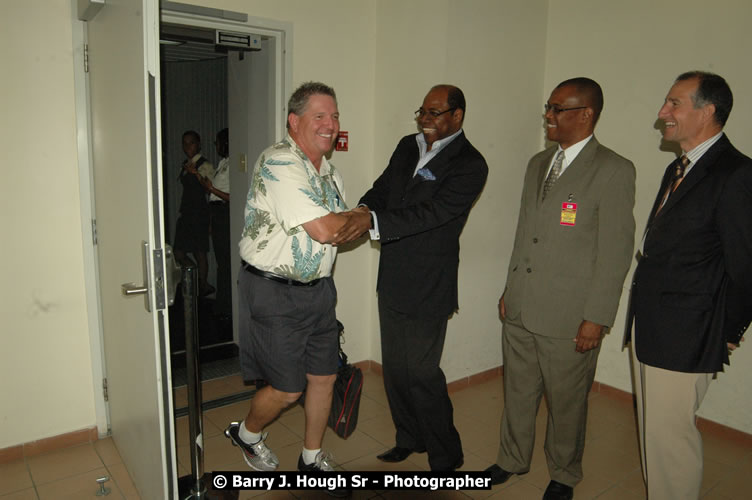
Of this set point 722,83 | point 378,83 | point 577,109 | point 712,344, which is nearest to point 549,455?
point 712,344

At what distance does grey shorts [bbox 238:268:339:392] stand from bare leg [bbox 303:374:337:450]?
4cm

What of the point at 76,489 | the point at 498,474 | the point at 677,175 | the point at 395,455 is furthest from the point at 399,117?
the point at 76,489

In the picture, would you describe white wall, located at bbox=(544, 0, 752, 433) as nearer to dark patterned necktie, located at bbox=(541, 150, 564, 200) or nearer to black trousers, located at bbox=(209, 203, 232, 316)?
dark patterned necktie, located at bbox=(541, 150, 564, 200)

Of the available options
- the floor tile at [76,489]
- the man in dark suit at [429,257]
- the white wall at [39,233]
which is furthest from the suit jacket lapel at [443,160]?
the floor tile at [76,489]

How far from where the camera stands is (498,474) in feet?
8.44

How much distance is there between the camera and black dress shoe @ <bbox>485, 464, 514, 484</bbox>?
2.55 m

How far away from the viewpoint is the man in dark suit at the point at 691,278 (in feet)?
6.30

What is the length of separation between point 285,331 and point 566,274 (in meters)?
1.21

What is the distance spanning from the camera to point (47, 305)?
106 inches

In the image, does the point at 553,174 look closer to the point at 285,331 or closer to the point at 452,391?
the point at 285,331

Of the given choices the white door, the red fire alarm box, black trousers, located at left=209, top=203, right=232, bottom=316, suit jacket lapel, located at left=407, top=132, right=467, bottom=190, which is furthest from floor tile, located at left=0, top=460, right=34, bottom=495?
black trousers, located at left=209, top=203, right=232, bottom=316

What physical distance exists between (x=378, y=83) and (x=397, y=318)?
72.5 inches

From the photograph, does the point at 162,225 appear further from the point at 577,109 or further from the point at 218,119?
the point at 218,119

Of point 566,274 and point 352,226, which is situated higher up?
point 352,226
